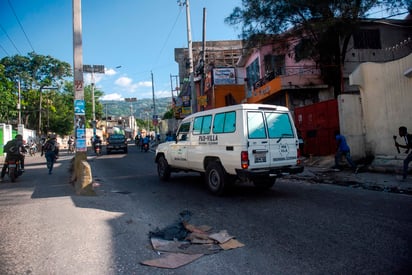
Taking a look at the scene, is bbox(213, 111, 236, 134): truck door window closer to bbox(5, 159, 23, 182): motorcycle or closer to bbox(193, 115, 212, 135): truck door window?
bbox(193, 115, 212, 135): truck door window

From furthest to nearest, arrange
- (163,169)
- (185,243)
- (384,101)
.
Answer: (384,101) < (163,169) < (185,243)

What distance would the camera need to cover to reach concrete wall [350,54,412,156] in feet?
34.6

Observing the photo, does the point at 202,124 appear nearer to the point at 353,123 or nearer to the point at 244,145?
the point at 244,145

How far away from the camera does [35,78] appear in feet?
152

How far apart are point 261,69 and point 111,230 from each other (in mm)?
20449

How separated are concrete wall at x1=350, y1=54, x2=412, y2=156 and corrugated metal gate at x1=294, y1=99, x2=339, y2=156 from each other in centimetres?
135

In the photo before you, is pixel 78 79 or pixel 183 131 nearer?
pixel 78 79

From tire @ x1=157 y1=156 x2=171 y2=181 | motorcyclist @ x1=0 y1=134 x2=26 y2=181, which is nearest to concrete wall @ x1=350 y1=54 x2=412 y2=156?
tire @ x1=157 y1=156 x2=171 y2=181

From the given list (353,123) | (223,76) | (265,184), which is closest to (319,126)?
(353,123)

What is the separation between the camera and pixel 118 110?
191375 mm

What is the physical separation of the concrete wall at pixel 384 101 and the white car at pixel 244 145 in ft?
18.8

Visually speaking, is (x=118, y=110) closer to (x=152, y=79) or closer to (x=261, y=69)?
(x=152, y=79)

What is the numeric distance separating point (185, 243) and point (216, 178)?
3.29 meters

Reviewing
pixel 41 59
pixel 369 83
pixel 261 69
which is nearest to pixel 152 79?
pixel 41 59
